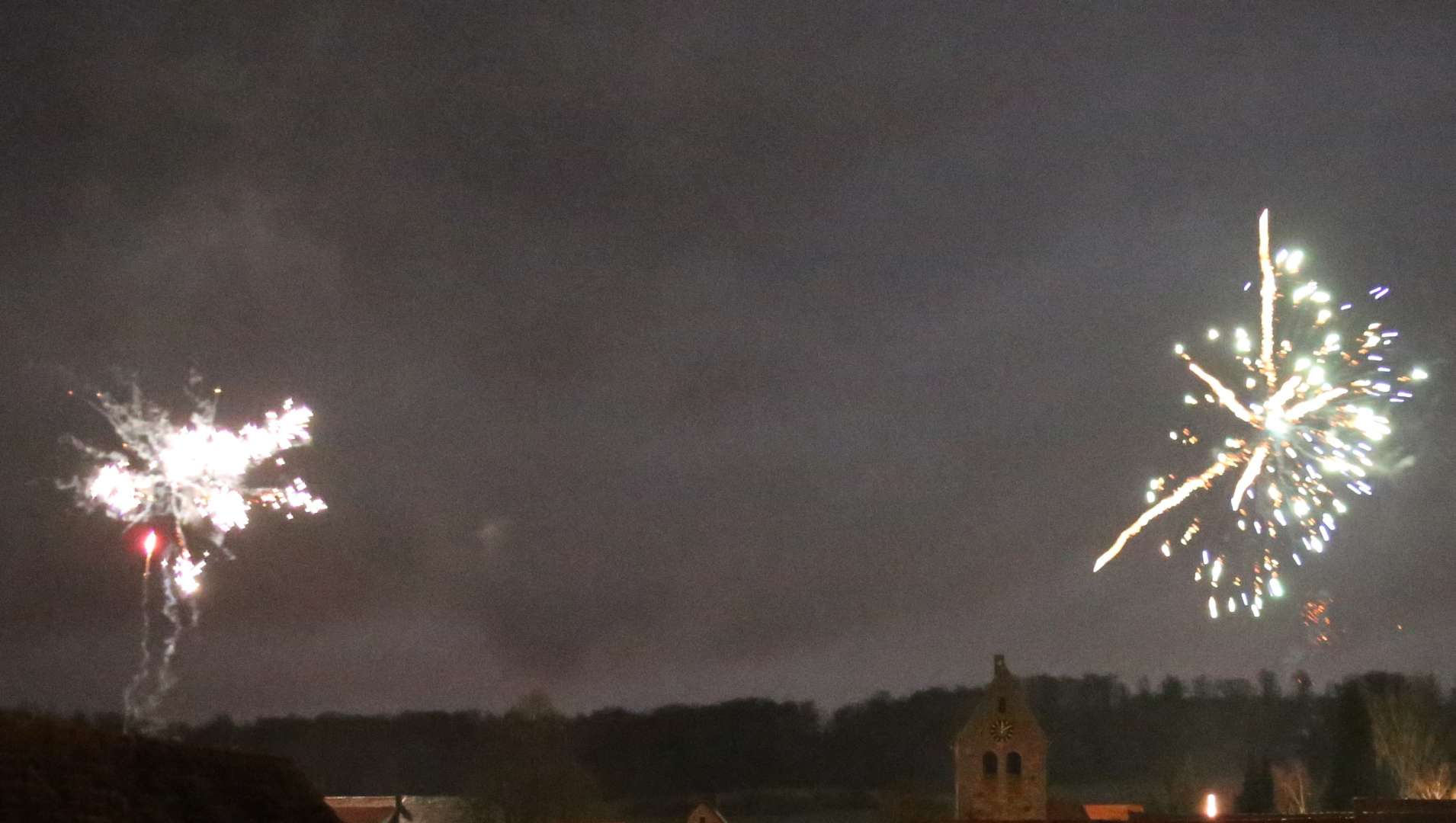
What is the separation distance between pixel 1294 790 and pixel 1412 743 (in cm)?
1053

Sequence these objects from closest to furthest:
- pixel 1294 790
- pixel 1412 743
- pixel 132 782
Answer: pixel 132 782
pixel 1412 743
pixel 1294 790

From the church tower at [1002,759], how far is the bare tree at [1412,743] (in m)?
15.2

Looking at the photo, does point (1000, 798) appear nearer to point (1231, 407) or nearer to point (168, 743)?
point (1231, 407)

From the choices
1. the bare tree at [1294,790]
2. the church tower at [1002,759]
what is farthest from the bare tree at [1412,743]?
the church tower at [1002,759]

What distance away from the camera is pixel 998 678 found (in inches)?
2413

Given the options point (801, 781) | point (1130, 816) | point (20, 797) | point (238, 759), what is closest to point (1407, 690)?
point (1130, 816)

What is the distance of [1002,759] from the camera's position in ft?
196

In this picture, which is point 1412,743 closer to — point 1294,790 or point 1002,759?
point 1294,790

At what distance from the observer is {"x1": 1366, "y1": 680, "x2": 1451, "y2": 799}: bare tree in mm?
63062

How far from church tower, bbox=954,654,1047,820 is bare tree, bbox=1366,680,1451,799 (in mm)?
15185

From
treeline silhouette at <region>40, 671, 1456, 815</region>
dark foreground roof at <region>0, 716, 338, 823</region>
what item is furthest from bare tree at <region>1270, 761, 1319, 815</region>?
dark foreground roof at <region>0, 716, 338, 823</region>

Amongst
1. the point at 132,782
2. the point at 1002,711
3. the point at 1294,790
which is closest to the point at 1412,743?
the point at 1294,790

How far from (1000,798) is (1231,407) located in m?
31.4

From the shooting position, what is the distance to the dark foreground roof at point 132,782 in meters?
19.2
